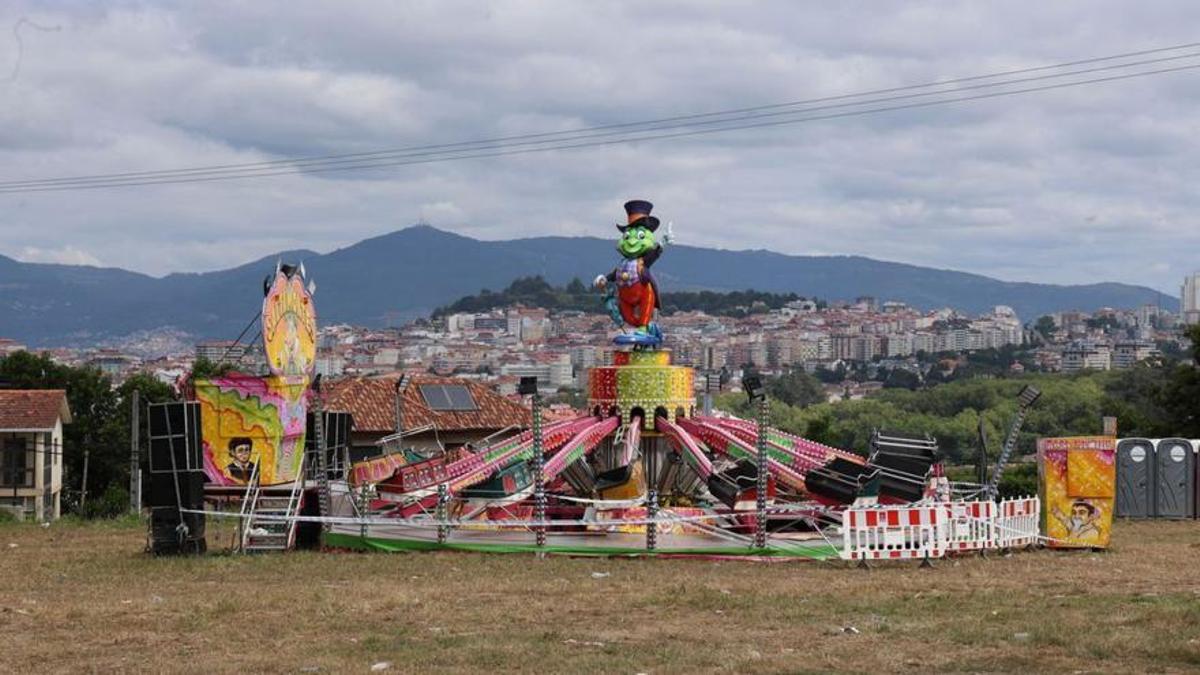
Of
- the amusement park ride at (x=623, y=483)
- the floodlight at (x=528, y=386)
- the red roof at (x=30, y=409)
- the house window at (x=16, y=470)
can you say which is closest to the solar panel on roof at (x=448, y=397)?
the red roof at (x=30, y=409)

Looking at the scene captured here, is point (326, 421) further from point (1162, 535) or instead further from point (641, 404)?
point (1162, 535)

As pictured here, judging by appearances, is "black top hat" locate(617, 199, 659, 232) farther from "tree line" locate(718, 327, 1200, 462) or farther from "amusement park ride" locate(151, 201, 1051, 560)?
"tree line" locate(718, 327, 1200, 462)

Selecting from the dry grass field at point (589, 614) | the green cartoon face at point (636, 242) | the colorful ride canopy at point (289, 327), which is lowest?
the dry grass field at point (589, 614)

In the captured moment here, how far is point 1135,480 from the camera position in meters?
38.7

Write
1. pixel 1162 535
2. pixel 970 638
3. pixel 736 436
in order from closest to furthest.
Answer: pixel 970 638, pixel 736 436, pixel 1162 535

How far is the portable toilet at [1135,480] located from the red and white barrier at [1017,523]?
12.6 m

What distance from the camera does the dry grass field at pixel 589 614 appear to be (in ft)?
50.9

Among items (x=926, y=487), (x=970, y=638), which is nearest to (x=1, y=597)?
(x=970, y=638)

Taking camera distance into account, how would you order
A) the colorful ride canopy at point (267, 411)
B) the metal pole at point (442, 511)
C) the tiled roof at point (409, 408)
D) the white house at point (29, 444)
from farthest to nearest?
the tiled roof at point (409, 408) < the white house at point (29, 444) < the colorful ride canopy at point (267, 411) < the metal pole at point (442, 511)

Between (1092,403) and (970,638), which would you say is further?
(1092,403)

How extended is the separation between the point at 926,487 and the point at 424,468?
8711 millimetres

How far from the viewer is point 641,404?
101 ft

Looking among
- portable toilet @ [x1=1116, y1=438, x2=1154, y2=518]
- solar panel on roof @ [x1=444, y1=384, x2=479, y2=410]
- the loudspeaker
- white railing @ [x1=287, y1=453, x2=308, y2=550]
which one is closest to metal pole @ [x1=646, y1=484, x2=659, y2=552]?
white railing @ [x1=287, y1=453, x2=308, y2=550]

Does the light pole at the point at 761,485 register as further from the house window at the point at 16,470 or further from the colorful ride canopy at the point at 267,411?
the house window at the point at 16,470
